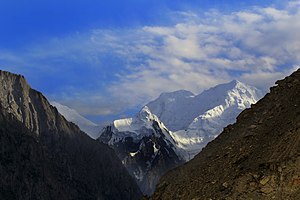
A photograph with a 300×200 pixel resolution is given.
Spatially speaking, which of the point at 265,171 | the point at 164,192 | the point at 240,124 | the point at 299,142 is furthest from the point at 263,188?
the point at 240,124

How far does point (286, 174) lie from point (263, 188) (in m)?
0.80

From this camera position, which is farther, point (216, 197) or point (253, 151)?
point (253, 151)

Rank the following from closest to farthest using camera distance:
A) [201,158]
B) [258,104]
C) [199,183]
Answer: [199,183]
[201,158]
[258,104]

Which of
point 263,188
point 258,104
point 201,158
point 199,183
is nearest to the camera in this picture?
point 263,188

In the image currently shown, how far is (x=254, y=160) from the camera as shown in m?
20.6

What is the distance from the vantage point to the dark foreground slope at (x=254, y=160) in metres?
18.8

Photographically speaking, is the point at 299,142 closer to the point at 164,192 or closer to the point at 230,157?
the point at 230,157

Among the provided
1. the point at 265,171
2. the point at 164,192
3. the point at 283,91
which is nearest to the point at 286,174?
the point at 265,171

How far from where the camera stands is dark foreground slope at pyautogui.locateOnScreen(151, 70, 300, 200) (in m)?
18.8

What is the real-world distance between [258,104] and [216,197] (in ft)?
25.4

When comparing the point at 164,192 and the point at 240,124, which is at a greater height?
the point at 240,124

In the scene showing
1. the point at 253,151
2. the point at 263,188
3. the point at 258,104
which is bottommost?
the point at 263,188

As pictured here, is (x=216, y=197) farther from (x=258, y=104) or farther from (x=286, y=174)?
(x=258, y=104)

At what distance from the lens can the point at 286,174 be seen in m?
18.7
